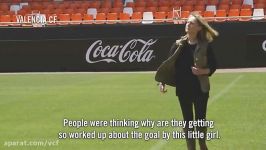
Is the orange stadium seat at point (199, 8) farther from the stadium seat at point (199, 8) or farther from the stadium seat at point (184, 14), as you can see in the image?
the stadium seat at point (184, 14)

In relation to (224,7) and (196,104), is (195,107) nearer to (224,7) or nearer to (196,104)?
(196,104)

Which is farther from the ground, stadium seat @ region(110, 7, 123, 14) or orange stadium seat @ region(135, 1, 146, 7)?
orange stadium seat @ region(135, 1, 146, 7)

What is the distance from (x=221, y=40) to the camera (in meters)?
20.8

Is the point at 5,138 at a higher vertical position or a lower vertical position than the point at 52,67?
higher

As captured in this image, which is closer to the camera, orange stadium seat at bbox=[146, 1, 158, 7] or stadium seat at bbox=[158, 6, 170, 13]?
stadium seat at bbox=[158, 6, 170, 13]

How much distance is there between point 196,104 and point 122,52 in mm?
14276

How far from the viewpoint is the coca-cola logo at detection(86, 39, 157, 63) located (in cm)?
2105

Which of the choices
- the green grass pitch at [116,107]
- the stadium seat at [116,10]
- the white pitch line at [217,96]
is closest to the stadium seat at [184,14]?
the stadium seat at [116,10]

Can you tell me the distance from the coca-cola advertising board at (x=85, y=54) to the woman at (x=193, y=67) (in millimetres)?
13865

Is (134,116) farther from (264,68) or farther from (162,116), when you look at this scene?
(264,68)

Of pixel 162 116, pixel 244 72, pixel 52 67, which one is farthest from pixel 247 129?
pixel 52 67

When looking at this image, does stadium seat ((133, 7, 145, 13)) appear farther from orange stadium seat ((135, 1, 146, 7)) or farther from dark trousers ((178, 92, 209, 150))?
dark trousers ((178, 92, 209, 150))

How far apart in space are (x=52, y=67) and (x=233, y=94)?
9403mm


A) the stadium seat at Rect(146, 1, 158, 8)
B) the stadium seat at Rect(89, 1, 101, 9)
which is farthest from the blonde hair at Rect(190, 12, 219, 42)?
the stadium seat at Rect(89, 1, 101, 9)
